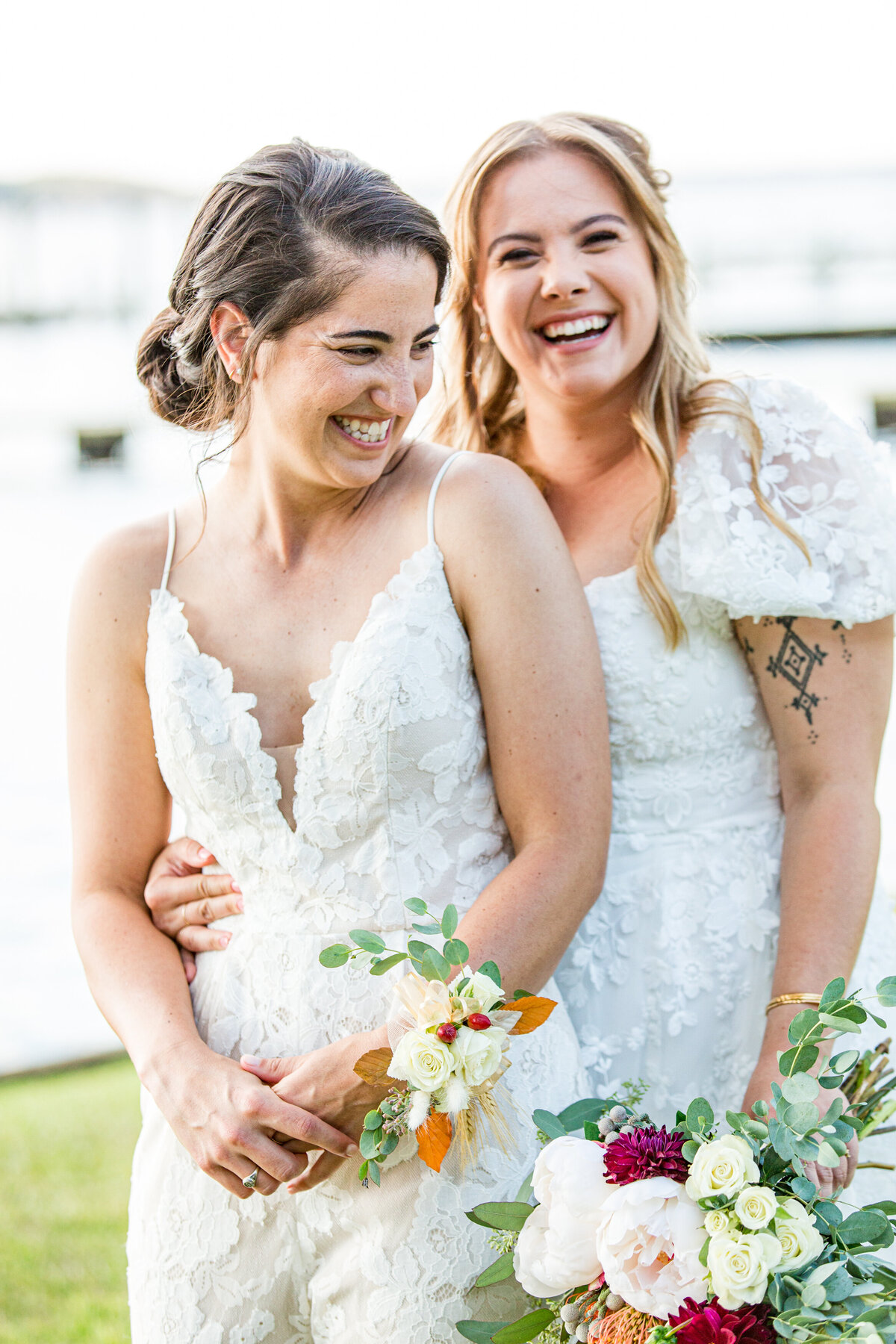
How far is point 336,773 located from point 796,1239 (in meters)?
0.94

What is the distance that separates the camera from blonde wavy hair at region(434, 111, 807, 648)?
227 centimetres

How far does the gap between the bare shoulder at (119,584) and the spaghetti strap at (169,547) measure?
0.03 ft

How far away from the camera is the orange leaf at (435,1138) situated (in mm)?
1459

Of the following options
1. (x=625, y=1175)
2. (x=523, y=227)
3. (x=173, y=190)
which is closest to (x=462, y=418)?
(x=523, y=227)

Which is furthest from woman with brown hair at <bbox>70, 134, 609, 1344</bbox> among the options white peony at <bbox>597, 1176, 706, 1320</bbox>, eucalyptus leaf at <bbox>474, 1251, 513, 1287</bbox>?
white peony at <bbox>597, 1176, 706, 1320</bbox>

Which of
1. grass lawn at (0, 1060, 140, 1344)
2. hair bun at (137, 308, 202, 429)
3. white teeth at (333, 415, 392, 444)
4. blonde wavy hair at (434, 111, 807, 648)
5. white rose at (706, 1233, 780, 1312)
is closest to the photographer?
white rose at (706, 1233, 780, 1312)

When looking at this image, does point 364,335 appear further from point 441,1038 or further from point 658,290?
point 441,1038

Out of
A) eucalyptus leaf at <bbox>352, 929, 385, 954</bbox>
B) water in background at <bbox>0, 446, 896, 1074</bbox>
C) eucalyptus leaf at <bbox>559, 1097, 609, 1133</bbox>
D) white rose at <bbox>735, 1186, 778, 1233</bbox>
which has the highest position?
eucalyptus leaf at <bbox>352, 929, 385, 954</bbox>

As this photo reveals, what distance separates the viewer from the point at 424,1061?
143cm

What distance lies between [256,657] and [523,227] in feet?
3.30

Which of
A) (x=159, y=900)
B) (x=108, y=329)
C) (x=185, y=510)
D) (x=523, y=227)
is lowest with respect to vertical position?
(x=108, y=329)

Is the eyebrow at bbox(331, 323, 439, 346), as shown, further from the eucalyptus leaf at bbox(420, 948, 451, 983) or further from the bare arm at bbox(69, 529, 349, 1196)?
the eucalyptus leaf at bbox(420, 948, 451, 983)

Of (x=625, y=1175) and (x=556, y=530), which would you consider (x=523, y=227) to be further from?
(x=625, y=1175)

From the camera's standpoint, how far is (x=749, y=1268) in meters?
1.20
